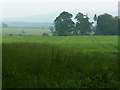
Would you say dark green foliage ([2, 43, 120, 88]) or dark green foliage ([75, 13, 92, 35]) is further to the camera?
dark green foliage ([75, 13, 92, 35])

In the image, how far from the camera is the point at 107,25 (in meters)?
76.2

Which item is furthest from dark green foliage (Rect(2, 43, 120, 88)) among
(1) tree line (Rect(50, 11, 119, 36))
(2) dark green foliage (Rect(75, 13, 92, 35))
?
(2) dark green foliage (Rect(75, 13, 92, 35))

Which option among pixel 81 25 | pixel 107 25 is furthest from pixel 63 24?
pixel 107 25

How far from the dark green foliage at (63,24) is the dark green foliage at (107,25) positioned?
12.5 meters

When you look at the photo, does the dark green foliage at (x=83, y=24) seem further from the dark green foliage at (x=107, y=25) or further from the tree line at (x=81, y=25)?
the dark green foliage at (x=107, y=25)

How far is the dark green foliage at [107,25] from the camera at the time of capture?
74.2m

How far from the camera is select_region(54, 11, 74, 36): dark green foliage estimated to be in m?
76.1

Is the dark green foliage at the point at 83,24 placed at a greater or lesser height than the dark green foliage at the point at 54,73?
greater

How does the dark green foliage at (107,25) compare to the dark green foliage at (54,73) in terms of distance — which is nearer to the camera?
the dark green foliage at (54,73)

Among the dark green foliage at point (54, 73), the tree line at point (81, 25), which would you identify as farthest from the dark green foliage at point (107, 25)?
the dark green foliage at point (54, 73)

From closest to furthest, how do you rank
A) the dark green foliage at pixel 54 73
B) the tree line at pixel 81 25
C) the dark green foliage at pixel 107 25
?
the dark green foliage at pixel 54 73, the dark green foliage at pixel 107 25, the tree line at pixel 81 25

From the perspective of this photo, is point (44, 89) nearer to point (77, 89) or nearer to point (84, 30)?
point (77, 89)

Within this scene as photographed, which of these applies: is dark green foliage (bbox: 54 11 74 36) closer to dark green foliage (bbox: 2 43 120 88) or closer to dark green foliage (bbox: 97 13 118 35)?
dark green foliage (bbox: 97 13 118 35)

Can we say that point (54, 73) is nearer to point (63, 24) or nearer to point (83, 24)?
point (63, 24)
